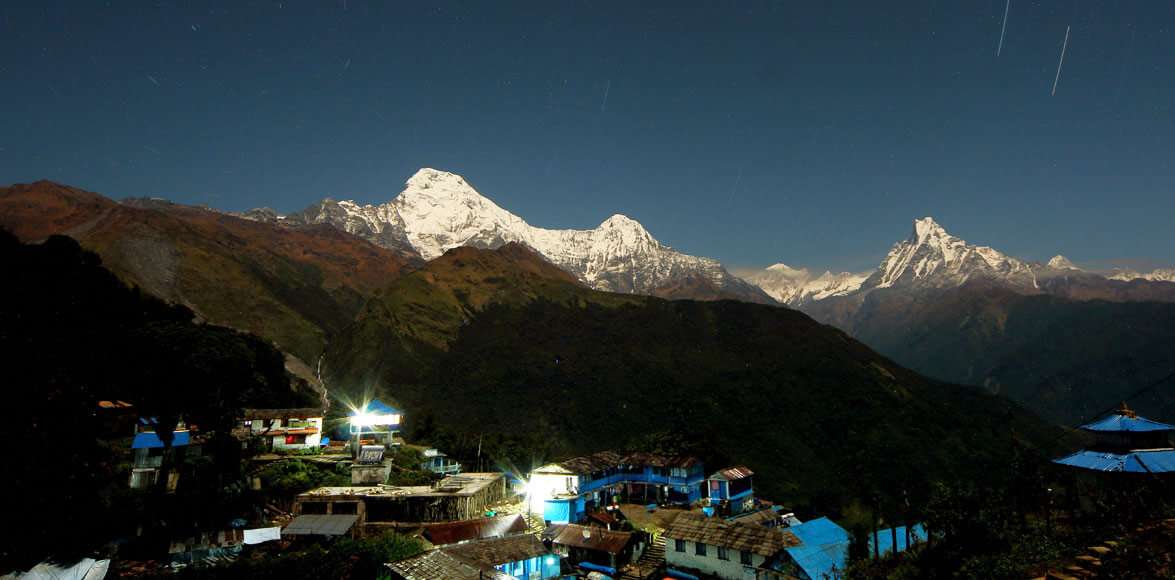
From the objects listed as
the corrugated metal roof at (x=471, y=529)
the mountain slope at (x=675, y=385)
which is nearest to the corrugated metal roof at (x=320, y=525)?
the corrugated metal roof at (x=471, y=529)

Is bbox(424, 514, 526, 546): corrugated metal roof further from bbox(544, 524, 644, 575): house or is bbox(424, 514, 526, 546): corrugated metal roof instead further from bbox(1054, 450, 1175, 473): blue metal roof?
bbox(1054, 450, 1175, 473): blue metal roof

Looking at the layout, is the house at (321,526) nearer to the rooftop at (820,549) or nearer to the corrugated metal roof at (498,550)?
the corrugated metal roof at (498,550)

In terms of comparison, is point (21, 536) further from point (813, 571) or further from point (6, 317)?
point (813, 571)

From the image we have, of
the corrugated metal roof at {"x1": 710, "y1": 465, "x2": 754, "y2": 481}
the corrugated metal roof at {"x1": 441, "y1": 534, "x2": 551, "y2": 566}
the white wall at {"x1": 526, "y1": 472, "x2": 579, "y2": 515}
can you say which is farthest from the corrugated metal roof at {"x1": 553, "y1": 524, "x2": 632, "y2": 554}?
the corrugated metal roof at {"x1": 710, "y1": 465, "x2": 754, "y2": 481}

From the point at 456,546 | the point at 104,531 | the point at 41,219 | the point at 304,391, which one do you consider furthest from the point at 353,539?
the point at 41,219

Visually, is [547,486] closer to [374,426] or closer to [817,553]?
[374,426]

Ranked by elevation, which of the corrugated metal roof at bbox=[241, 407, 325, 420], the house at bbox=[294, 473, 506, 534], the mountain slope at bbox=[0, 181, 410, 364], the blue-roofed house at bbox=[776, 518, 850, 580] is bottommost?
the blue-roofed house at bbox=[776, 518, 850, 580]

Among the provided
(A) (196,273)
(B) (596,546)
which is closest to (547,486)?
(B) (596,546)

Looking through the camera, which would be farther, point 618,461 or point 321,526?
point 618,461
